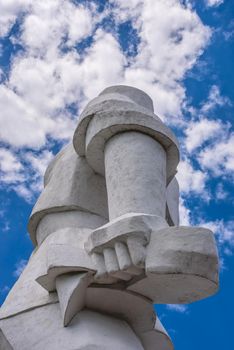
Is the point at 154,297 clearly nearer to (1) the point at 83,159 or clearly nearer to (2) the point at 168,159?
(2) the point at 168,159

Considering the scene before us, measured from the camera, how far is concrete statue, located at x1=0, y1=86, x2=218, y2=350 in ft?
8.99

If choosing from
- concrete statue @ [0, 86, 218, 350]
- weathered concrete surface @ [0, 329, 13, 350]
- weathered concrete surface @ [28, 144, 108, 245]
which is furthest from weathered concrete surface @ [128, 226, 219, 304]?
weathered concrete surface @ [28, 144, 108, 245]

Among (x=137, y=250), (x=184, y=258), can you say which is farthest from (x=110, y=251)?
(x=184, y=258)

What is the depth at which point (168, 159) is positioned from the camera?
3584 millimetres

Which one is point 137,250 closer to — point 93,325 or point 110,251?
point 110,251

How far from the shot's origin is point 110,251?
9.36 feet

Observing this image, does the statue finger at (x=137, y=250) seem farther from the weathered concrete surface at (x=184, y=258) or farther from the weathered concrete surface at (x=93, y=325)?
the weathered concrete surface at (x=93, y=325)

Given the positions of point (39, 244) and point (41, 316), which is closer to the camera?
point (41, 316)

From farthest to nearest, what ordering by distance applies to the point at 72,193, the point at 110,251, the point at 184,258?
1. the point at 72,193
2. the point at 110,251
3. the point at 184,258

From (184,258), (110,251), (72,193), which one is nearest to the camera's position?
(184,258)

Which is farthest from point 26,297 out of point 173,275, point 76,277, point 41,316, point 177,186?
point 177,186

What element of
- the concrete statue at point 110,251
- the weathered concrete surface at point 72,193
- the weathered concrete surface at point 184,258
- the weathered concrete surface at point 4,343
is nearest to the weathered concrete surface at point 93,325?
the concrete statue at point 110,251

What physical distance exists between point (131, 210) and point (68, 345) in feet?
2.60

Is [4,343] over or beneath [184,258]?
beneath
